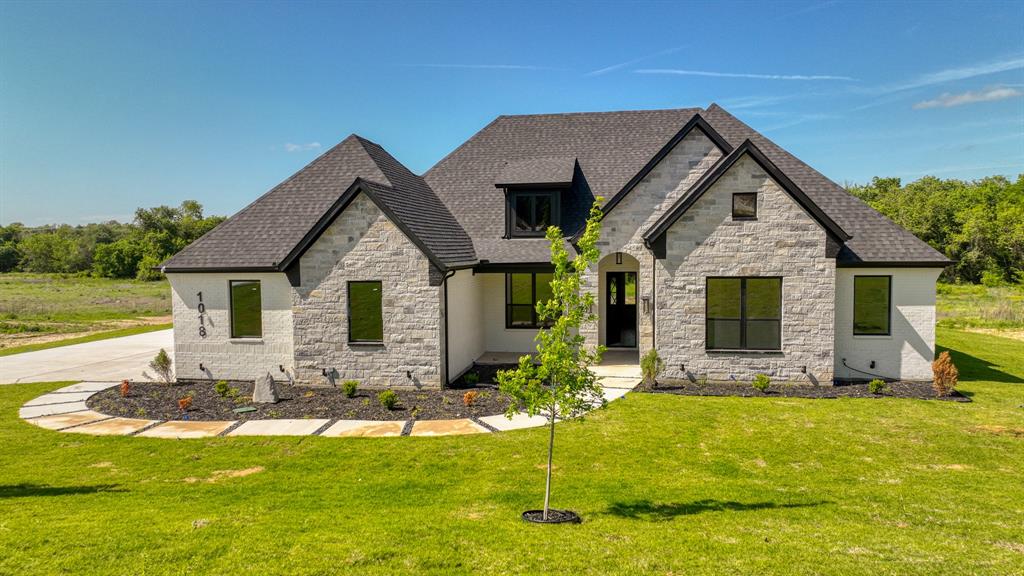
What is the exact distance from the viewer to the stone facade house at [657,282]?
50.0 ft

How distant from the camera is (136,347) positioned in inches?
945

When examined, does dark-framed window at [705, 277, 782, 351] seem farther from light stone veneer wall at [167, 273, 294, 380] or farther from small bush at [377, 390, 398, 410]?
light stone veneer wall at [167, 273, 294, 380]

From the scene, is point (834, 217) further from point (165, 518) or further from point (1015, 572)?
point (165, 518)

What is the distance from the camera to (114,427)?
492 inches

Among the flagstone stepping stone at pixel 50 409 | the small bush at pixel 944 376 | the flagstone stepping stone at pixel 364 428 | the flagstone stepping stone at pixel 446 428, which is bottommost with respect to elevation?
the flagstone stepping stone at pixel 50 409

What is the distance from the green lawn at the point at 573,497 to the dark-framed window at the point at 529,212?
8.33 m

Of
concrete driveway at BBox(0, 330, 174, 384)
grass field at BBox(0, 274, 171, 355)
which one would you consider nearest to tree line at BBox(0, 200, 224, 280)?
grass field at BBox(0, 274, 171, 355)

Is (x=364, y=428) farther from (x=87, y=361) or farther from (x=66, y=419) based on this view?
(x=87, y=361)

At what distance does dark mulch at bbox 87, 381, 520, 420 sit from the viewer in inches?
521

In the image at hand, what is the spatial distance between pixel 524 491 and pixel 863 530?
448cm

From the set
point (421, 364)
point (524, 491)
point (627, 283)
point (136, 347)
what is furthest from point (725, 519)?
point (136, 347)

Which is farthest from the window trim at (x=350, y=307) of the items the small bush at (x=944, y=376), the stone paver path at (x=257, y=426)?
the small bush at (x=944, y=376)

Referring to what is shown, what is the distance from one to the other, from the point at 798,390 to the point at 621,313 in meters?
7.22

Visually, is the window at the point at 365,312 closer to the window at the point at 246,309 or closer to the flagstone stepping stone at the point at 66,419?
the window at the point at 246,309
